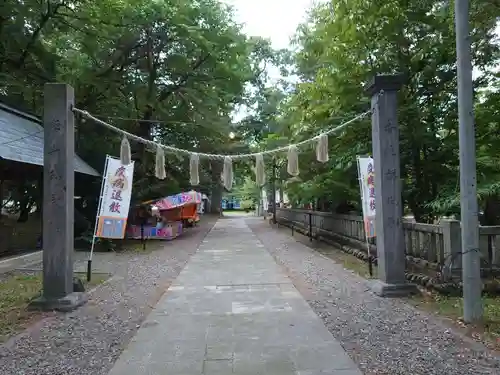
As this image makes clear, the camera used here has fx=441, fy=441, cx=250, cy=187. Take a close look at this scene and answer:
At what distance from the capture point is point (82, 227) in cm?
1628

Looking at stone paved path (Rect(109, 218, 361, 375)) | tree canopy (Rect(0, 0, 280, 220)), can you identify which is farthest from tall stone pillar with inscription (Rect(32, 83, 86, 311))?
tree canopy (Rect(0, 0, 280, 220))

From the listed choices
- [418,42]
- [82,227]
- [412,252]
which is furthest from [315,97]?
[82,227]

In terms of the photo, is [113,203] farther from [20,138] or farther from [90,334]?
[90,334]

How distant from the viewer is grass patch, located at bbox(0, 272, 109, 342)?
20.1ft

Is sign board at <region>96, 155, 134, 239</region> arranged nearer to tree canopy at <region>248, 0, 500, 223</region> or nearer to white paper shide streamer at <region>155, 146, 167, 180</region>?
white paper shide streamer at <region>155, 146, 167, 180</region>

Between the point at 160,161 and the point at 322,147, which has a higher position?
the point at 322,147

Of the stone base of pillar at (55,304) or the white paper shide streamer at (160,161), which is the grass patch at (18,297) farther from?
the white paper shide streamer at (160,161)

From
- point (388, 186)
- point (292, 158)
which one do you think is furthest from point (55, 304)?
point (388, 186)

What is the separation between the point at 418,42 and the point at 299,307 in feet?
23.7

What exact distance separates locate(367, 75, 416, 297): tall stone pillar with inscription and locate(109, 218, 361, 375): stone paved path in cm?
170

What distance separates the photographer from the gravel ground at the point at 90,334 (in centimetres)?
460

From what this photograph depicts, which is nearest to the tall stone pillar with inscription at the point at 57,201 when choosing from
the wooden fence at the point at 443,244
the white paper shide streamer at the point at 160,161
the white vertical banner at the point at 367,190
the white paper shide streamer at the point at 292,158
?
the white paper shide streamer at the point at 160,161

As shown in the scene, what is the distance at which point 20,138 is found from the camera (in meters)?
11.6

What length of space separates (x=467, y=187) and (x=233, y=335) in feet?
11.8
